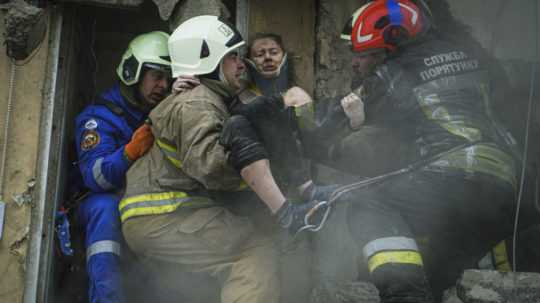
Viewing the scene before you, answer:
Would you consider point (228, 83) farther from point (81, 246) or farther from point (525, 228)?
point (525, 228)

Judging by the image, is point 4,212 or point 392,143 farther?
point 4,212

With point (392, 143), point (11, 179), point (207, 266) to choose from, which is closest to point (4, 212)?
point (11, 179)

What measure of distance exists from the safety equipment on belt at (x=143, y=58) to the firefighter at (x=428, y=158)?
1.58 m

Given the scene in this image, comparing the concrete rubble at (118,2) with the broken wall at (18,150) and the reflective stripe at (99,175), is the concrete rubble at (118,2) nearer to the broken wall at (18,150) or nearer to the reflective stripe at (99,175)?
the broken wall at (18,150)

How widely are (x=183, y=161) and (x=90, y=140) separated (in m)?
1.15

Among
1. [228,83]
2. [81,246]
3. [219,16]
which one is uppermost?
[219,16]

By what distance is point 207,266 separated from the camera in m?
4.31

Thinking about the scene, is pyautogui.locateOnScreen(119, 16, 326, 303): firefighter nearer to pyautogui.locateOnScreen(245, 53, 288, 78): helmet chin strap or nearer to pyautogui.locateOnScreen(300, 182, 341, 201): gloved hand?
pyautogui.locateOnScreen(300, 182, 341, 201): gloved hand

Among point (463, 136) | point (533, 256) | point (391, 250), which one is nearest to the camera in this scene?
point (391, 250)

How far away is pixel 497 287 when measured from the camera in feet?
13.0

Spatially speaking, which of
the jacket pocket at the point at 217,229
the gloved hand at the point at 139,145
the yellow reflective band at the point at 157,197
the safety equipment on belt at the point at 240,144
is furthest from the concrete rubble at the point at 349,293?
the gloved hand at the point at 139,145

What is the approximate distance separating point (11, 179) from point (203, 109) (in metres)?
1.70

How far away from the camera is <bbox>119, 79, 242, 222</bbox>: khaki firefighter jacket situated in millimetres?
4020

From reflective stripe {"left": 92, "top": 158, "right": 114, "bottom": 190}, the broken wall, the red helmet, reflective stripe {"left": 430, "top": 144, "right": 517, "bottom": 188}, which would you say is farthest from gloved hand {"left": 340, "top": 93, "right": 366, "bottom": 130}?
the broken wall
